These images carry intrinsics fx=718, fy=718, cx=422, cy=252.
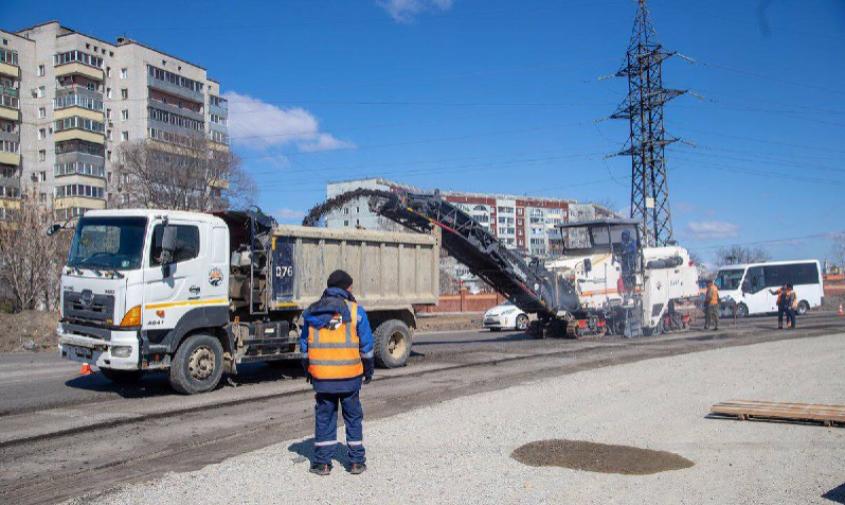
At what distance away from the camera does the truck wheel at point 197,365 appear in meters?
10.7

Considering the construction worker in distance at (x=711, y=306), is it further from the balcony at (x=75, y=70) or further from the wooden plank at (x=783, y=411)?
the balcony at (x=75, y=70)

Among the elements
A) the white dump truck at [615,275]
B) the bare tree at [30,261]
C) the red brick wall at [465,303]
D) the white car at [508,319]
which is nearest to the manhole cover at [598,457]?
the white dump truck at [615,275]

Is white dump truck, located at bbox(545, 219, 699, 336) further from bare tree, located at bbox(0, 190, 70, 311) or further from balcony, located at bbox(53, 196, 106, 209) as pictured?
balcony, located at bbox(53, 196, 106, 209)

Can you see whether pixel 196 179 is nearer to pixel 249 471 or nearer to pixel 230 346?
pixel 230 346

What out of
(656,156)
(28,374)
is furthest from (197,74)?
(28,374)

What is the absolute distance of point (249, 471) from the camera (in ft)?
20.7

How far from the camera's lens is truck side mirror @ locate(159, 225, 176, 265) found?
10.5m

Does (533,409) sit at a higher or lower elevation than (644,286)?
lower

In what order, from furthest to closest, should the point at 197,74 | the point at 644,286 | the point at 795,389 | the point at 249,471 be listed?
the point at 197,74 → the point at 644,286 → the point at 795,389 → the point at 249,471

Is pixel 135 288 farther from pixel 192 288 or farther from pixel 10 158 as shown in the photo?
pixel 10 158

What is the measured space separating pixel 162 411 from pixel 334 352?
4341 millimetres

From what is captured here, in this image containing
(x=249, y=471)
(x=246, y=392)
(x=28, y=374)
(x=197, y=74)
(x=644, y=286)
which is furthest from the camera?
(x=197, y=74)

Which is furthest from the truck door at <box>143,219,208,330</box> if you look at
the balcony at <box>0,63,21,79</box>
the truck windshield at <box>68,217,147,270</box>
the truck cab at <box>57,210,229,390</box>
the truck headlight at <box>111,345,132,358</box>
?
the balcony at <box>0,63,21,79</box>

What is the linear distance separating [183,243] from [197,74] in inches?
2611
